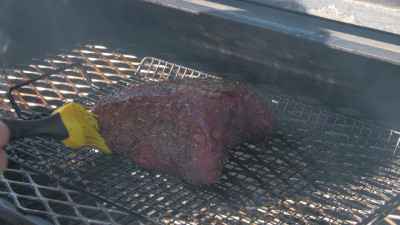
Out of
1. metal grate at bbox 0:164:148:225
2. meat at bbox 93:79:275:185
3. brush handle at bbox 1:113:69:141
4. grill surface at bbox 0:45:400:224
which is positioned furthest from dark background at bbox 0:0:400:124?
metal grate at bbox 0:164:148:225

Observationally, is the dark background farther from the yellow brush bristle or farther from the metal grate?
the metal grate

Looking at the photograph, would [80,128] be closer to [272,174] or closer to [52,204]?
[52,204]

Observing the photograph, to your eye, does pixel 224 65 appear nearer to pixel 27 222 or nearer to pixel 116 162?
pixel 116 162

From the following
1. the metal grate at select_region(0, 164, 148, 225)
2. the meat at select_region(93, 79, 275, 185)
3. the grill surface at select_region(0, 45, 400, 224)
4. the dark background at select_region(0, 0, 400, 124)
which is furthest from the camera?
the dark background at select_region(0, 0, 400, 124)

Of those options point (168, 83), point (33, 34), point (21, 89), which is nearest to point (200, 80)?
point (168, 83)

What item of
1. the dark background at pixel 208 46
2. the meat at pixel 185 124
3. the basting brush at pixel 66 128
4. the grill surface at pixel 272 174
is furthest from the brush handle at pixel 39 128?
the dark background at pixel 208 46

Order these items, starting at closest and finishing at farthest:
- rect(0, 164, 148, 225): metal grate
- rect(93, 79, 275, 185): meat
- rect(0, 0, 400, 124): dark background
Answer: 1. rect(0, 164, 148, 225): metal grate
2. rect(93, 79, 275, 185): meat
3. rect(0, 0, 400, 124): dark background

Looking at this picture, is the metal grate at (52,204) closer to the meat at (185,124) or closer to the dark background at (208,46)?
the meat at (185,124)

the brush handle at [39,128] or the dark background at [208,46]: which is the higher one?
the dark background at [208,46]
